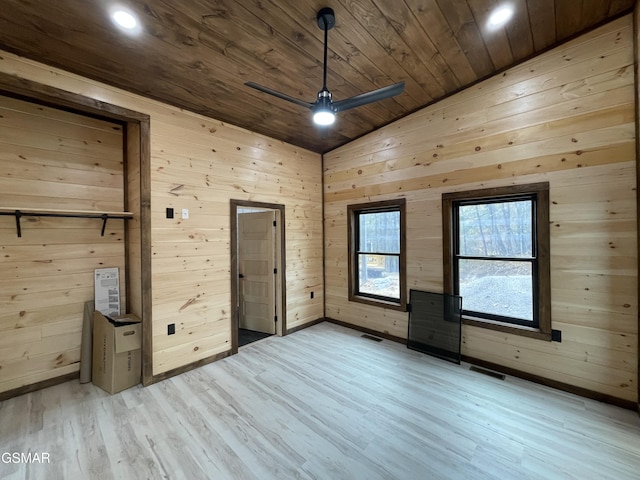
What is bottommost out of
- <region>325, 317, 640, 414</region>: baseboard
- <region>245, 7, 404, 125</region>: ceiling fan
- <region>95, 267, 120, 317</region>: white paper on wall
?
<region>325, 317, 640, 414</region>: baseboard

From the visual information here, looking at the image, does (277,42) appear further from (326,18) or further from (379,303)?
(379,303)

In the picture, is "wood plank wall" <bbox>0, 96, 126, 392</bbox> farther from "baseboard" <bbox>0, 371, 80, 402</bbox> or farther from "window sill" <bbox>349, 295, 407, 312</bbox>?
"window sill" <bbox>349, 295, 407, 312</bbox>

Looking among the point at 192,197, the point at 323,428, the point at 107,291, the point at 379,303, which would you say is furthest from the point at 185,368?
the point at 379,303

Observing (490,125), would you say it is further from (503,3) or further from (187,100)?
(187,100)

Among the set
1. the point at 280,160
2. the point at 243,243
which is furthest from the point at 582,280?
the point at 243,243

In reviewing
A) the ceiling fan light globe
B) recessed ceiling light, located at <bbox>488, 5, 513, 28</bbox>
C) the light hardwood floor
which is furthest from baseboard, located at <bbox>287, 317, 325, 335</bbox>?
recessed ceiling light, located at <bbox>488, 5, 513, 28</bbox>

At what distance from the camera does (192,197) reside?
3.21 meters

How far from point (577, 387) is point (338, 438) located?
2460 millimetres

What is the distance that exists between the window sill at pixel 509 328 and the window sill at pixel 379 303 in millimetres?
840

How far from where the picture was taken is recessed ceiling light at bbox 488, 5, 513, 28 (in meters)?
2.22

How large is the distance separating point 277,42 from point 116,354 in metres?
3.37

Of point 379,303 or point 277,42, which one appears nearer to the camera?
point 277,42

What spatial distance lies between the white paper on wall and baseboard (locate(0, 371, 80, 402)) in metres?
0.71

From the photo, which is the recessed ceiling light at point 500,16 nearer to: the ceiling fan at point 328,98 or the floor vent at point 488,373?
the ceiling fan at point 328,98
